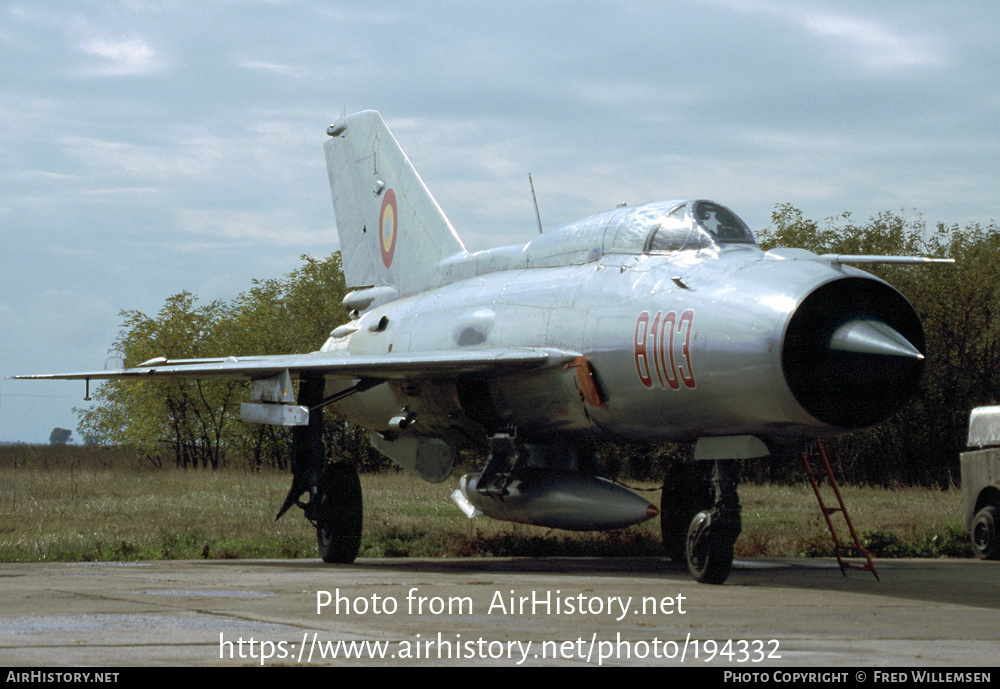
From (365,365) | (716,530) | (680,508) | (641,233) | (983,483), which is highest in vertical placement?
(641,233)

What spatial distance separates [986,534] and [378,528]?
8535mm

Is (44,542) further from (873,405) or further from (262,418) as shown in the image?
(873,405)

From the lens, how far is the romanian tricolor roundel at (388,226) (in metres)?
18.2

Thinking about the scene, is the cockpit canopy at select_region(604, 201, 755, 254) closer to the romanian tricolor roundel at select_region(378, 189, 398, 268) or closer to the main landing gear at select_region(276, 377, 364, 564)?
the main landing gear at select_region(276, 377, 364, 564)

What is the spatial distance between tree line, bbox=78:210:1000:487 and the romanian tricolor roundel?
7.99 m

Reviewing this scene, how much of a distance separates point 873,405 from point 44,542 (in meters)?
10.8

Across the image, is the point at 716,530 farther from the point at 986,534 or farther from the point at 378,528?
the point at 378,528

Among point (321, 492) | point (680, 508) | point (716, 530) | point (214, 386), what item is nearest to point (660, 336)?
point (716, 530)

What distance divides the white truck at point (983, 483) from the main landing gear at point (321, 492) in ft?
26.2

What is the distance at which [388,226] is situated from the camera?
18.5m

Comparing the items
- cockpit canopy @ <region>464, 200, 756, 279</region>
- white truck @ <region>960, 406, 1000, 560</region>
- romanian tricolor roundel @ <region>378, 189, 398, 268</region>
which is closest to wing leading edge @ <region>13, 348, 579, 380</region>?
cockpit canopy @ <region>464, 200, 756, 279</region>

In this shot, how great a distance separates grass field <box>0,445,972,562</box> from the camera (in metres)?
15.8

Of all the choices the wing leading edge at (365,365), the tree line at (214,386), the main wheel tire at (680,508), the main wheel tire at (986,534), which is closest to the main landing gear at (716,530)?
the wing leading edge at (365,365)

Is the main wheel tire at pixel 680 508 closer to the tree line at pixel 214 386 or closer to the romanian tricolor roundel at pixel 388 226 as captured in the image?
the romanian tricolor roundel at pixel 388 226
